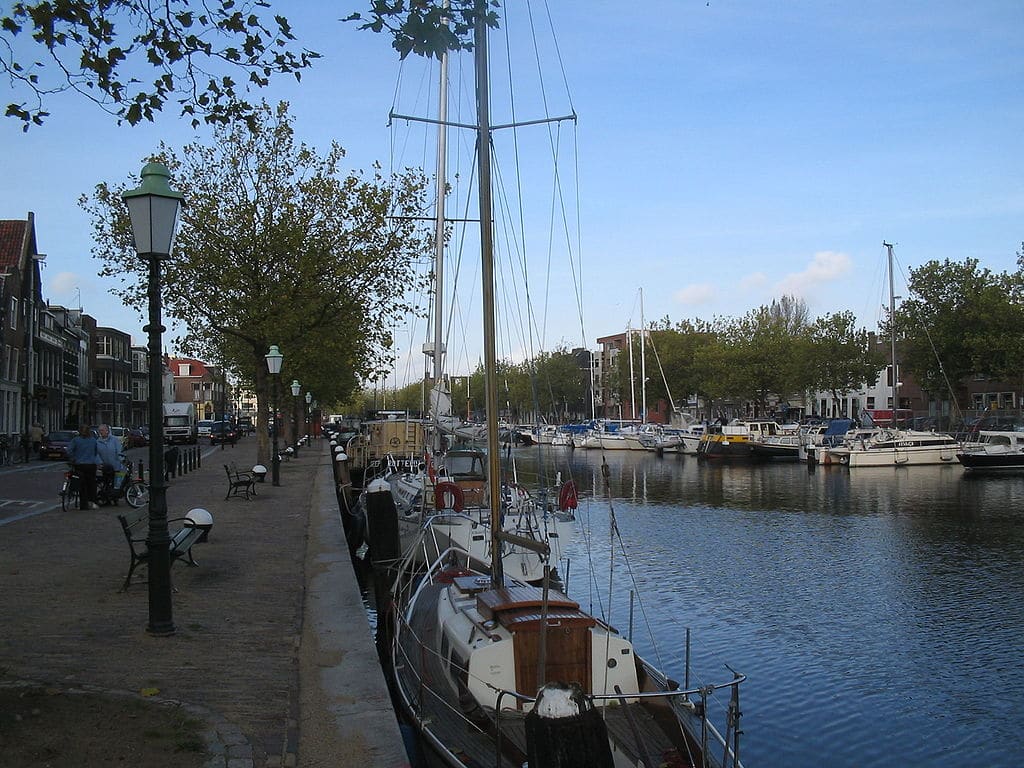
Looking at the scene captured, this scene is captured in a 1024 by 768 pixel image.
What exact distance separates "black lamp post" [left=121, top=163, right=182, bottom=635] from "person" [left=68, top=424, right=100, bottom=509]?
12293 millimetres

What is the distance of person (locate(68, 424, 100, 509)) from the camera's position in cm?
2052

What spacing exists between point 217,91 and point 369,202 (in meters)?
27.9

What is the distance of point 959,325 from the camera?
2482 inches

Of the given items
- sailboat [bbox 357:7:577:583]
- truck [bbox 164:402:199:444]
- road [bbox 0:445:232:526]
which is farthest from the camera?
truck [bbox 164:402:199:444]

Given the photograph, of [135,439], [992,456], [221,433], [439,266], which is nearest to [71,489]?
[439,266]

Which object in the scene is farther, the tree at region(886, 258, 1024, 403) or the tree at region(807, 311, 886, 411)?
the tree at region(807, 311, 886, 411)

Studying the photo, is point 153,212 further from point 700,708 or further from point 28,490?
point 28,490

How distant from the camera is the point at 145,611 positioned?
10.4 meters

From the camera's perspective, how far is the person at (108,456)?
21.0 m

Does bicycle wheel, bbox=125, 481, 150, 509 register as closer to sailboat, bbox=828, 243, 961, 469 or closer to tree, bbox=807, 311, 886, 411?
sailboat, bbox=828, 243, 961, 469

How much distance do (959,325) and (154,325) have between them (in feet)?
208

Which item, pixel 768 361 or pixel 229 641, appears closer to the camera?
pixel 229 641

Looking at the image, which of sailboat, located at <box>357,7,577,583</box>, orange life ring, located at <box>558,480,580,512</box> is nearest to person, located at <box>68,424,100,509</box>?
sailboat, located at <box>357,7,577,583</box>

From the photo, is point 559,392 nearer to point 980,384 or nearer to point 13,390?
point 980,384
